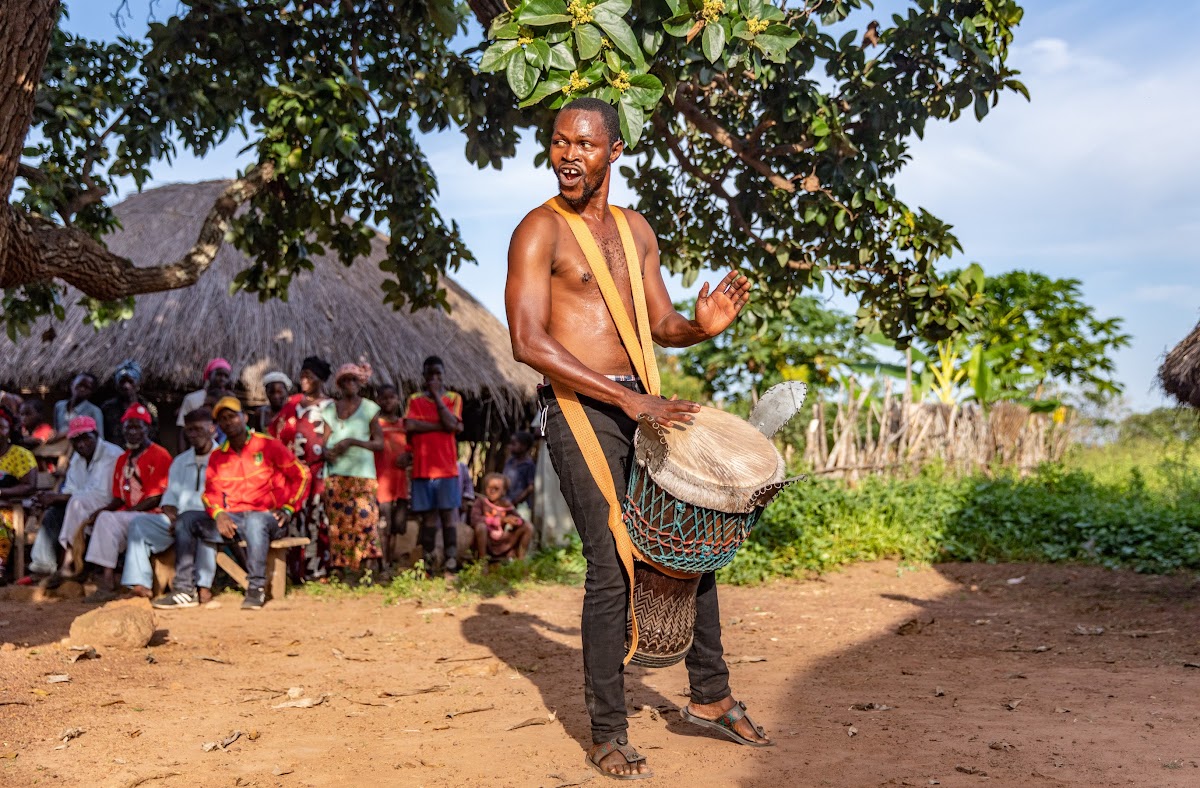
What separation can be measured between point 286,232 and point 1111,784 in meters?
6.42

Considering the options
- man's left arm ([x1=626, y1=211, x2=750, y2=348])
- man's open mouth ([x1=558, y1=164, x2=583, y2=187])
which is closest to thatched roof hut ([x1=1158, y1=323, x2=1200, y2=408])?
man's left arm ([x1=626, y1=211, x2=750, y2=348])

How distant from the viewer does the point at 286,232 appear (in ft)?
25.4

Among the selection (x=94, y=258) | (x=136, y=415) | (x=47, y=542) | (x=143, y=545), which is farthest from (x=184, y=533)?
(x=94, y=258)

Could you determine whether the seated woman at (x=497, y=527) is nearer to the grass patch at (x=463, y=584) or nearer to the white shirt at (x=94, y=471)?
the grass patch at (x=463, y=584)

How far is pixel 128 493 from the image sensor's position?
7.84 m

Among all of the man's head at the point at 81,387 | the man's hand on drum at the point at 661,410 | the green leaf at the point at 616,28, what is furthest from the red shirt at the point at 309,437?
the man's hand on drum at the point at 661,410

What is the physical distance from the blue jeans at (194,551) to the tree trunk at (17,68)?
283cm

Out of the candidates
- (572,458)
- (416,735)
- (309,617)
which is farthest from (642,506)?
(309,617)

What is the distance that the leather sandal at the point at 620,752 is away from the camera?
3246 mm

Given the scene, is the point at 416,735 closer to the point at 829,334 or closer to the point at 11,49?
the point at 11,49

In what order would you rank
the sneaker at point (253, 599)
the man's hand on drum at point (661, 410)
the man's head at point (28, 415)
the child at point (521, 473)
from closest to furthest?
the man's hand on drum at point (661, 410) < the sneaker at point (253, 599) < the man's head at point (28, 415) < the child at point (521, 473)

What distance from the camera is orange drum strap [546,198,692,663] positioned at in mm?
3377

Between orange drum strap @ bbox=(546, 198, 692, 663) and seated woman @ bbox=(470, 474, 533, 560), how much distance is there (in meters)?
6.12

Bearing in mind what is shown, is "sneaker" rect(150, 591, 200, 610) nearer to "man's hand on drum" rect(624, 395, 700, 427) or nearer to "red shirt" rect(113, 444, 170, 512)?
"red shirt" rect(113, 444, 170, 512)
